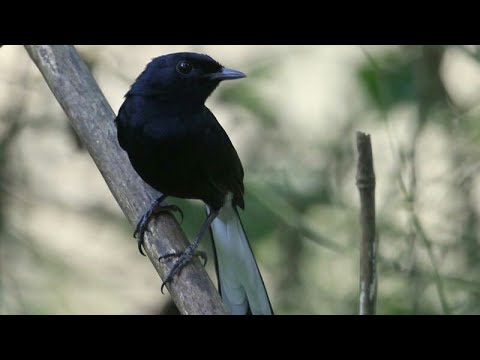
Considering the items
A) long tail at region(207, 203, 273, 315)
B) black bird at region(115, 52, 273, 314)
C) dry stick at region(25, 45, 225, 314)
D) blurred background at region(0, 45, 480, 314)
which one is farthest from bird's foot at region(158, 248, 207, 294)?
blurred background at region(0, 45, 480, 314)

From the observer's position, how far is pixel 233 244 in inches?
163

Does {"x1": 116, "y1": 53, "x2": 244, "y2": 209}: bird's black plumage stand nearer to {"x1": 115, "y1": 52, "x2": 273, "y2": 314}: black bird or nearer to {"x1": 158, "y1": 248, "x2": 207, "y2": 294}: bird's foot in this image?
{"x1": 115, "y1": 52, "x2": 273, "y2": 314}: black bird

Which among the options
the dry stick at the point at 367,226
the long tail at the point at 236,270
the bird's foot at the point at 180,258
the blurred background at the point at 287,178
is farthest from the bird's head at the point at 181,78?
the dry stick at the point at 367,226

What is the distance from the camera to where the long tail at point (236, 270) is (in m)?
3.87

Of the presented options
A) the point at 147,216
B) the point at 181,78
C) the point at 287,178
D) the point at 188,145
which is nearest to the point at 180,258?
the point at 147,216

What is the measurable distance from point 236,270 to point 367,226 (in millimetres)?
1638

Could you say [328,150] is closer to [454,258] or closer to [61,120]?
[454,258]

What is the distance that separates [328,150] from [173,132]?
155 cm

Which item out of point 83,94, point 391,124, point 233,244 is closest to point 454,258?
point 391,124

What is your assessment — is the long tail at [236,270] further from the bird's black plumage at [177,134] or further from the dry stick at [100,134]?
the dry stick at [100,134]

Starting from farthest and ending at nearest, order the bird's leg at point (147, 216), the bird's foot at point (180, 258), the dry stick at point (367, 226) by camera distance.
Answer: the bird's leg at point (147, 216)
the bird's foot at point (180, 258)
the dry stick at point (367, 226)

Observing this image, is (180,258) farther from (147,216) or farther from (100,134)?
(100,134)

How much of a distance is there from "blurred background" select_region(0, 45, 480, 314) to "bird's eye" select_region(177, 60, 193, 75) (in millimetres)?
990

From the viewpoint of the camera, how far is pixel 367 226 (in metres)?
2.44
